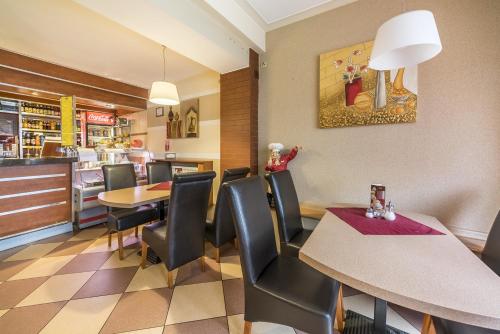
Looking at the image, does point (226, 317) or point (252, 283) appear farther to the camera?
point (226, 317)

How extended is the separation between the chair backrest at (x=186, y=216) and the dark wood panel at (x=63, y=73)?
390cm

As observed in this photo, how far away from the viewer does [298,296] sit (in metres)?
1.08

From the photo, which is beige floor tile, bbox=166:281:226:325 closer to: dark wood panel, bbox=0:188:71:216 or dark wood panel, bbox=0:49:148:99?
dark wood panel, bbox=0:188:71:216

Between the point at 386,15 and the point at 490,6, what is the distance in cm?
73

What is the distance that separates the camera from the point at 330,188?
7.91 ft

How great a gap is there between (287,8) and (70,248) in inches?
155

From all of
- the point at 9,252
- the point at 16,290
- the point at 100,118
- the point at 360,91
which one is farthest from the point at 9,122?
the point at 360,91

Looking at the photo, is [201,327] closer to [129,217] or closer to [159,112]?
[129,217]

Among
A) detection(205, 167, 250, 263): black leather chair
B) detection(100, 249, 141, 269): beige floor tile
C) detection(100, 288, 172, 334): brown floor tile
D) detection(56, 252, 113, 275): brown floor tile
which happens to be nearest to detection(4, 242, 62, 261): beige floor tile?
detection(56, 252, 113, 275): brown floor tile

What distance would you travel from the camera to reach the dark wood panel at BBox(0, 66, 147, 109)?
11.0ft

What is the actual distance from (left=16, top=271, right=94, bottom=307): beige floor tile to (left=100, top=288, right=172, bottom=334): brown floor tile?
0.52 metres

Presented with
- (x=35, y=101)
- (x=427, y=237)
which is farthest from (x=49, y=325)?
(x=35, y=101)

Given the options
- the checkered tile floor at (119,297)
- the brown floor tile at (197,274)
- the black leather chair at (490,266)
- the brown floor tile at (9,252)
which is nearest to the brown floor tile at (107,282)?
the checkered tile floor at (119,297)

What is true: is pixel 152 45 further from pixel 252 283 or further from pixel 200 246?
pixel 252 283
